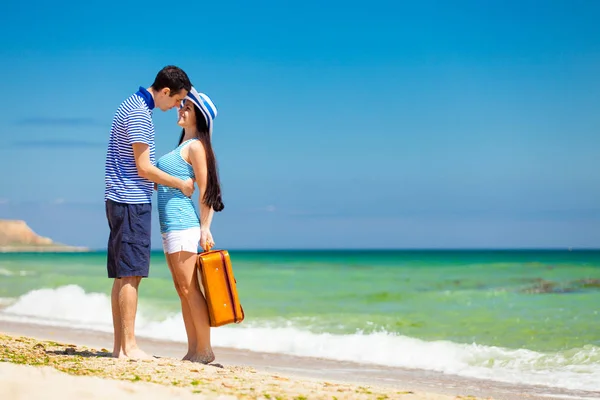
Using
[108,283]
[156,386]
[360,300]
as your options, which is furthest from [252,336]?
[108,283]

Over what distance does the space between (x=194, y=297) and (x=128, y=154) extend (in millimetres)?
1068

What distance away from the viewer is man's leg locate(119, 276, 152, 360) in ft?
16.1

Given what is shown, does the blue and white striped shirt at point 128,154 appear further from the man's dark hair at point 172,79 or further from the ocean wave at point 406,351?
the ocean wave at point 406,351

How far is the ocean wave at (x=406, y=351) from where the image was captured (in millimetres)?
6676

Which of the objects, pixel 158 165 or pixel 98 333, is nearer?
pixel 158 165

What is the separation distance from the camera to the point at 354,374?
20.8 ft

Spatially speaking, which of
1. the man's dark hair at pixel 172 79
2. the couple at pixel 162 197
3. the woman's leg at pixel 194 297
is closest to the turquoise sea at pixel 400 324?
the woman's leg at pixel 194 297

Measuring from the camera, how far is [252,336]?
8.73m

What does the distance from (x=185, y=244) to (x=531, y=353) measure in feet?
14.4

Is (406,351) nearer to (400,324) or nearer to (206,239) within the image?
(400,324)

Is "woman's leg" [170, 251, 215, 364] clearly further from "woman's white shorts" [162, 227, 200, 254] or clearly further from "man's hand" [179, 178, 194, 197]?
"man's hand" [179, 178, 194, 197]

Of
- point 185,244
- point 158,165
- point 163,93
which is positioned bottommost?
point 185,244

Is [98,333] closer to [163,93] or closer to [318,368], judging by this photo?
[318,368]

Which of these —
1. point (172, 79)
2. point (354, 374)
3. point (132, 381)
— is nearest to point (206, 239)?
point (172, 79)
